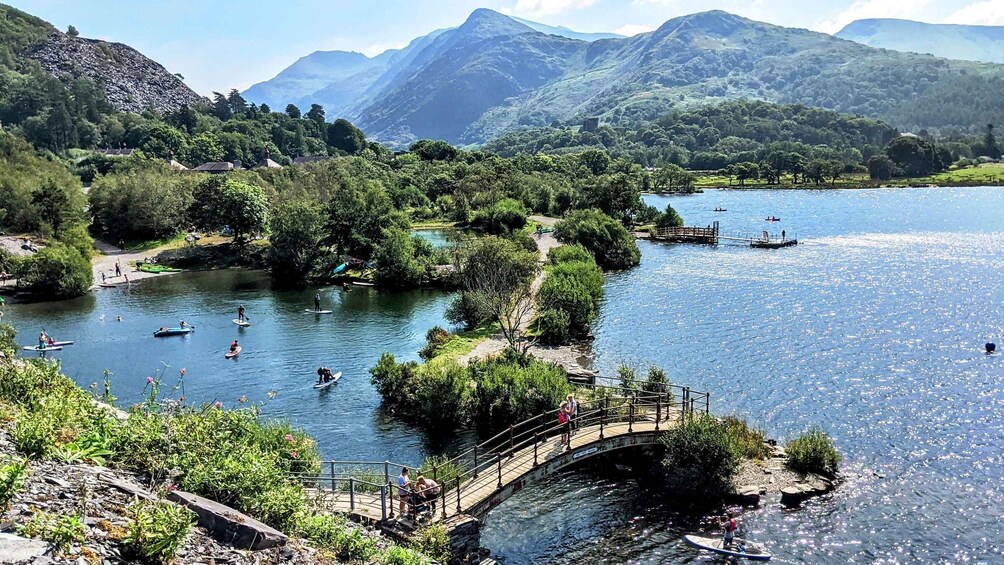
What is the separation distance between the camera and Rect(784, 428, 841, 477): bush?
106ft

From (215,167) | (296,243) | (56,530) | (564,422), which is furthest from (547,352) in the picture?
(215,167)

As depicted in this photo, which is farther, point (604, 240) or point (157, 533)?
point (604, 240)

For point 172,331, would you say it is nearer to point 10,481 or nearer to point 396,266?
point 396,266

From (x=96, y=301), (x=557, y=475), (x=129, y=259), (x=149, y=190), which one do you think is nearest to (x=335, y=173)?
(x=149, y=190)

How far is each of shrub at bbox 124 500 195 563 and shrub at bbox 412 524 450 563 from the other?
938 cm

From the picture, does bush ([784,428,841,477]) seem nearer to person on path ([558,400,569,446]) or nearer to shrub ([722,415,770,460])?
shrub ([722,415,770,460])

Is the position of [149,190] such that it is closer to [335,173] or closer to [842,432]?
[335,173]

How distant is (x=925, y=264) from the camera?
84688 millimetres

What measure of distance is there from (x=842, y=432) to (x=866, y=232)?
89.0 metres

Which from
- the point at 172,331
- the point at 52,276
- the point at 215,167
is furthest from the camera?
the point at 215,167

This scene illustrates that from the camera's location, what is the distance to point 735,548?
→ 85.9 feet

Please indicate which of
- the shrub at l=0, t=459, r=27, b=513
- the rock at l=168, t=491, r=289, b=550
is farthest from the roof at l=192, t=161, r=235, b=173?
the shrub at l=0, t=459, r=27, b=513

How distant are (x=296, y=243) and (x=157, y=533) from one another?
75.3m

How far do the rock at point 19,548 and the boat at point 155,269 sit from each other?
8639 cm
